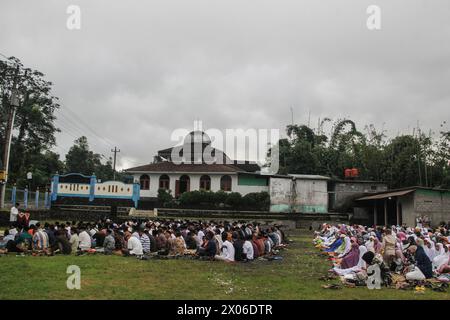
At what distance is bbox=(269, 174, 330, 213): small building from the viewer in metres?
35.9

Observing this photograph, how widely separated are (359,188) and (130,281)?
30.0 meters

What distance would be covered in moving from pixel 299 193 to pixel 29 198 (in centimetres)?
2095

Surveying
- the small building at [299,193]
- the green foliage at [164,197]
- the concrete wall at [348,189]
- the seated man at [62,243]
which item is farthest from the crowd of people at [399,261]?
the green foliage at [164,197]

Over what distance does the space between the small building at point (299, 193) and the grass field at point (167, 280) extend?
849 inches

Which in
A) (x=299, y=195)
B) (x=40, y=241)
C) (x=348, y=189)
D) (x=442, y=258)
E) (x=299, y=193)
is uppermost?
(x=348, y=189)

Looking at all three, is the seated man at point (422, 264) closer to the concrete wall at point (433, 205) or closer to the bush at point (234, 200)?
the concrete wall at point (433, 205)

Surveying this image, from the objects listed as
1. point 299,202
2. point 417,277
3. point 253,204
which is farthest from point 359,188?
point 417,277

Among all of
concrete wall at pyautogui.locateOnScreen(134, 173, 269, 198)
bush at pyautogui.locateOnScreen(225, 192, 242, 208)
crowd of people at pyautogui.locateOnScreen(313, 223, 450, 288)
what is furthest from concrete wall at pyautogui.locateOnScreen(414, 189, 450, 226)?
concrete wall at pyautogui.locateOnScreen(134, 173, 269, 198)

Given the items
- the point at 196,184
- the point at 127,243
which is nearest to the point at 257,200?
the point at 196,184

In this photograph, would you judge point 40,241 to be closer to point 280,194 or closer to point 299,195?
point 280,194

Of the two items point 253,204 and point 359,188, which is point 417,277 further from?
point 359,188

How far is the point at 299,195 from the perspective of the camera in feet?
119

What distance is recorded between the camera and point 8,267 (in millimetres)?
11438

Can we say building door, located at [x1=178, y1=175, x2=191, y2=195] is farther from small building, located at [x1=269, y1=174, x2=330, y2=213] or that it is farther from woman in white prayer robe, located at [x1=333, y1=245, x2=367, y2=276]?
woman in white prayer robe, located at [x1=333, y1=245, x2=367, y2=276]
